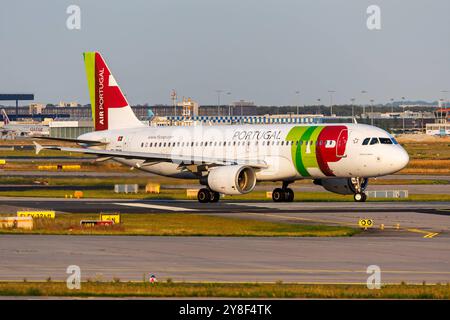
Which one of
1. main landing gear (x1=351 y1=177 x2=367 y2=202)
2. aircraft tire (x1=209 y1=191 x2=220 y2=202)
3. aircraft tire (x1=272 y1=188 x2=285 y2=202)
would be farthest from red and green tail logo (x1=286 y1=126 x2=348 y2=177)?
aircraft tire (x1=209 y1=191 x2=220 y2=202)

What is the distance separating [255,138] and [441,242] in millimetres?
26983

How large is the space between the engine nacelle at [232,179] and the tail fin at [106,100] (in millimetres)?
14039

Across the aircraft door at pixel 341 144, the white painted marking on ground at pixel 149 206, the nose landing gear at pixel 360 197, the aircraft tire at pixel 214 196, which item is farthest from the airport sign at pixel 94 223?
the nose landing gear at pixel 360 197

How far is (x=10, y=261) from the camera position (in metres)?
36.8

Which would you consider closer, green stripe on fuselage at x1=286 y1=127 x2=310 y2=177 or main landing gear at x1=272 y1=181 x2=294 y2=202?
green stripe on fuselage at x1=286 y1=127 x2=310 y2=177

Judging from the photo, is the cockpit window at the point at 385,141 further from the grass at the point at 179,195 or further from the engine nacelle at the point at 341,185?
the grass at the point at 179,195

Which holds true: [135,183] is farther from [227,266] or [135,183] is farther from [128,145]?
[227,266]

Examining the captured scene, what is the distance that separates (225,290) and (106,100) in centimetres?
4981

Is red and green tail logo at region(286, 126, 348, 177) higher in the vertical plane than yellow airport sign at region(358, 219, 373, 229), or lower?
higher

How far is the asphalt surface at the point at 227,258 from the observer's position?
33312 mm

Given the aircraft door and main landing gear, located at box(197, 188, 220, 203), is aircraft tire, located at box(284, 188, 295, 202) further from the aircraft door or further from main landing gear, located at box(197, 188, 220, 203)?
the aircraft door

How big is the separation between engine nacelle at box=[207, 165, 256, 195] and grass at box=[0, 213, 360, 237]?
10689 millimetres

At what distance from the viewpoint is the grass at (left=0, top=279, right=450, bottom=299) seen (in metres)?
28.7
